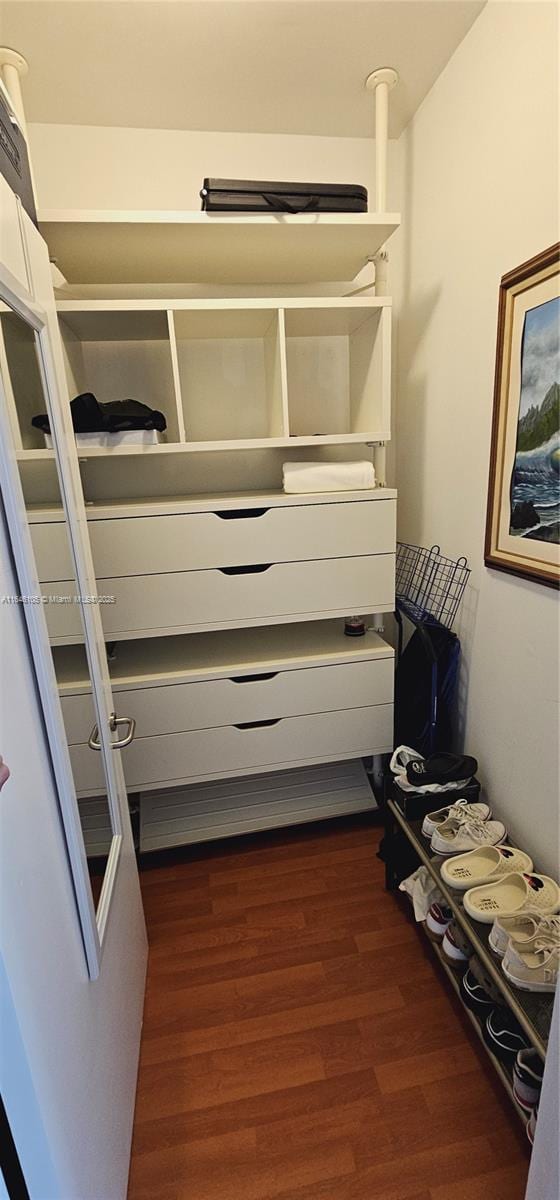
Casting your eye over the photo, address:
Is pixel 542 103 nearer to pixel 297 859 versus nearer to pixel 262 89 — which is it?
pixel 262 89

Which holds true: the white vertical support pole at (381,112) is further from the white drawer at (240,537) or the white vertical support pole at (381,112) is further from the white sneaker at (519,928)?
the white sneaker at (519,928)

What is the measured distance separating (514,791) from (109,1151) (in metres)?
1.15

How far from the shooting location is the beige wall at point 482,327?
1.21 meters

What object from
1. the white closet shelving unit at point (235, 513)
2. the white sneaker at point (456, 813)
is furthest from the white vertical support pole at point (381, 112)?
the white sneaker at point (456, 813)

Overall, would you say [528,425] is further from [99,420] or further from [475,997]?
[475,997]

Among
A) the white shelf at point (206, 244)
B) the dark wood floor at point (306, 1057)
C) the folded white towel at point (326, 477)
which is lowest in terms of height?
the dark wood floor at point (306, 1057)

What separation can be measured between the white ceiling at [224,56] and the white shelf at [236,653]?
1.62 m

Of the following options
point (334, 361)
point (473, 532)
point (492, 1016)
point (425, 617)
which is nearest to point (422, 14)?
point (334, 361)

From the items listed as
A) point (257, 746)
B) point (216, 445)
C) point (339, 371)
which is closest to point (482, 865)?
point (257, 746)

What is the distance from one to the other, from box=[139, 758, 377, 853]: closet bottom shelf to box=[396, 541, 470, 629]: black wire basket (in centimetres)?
70

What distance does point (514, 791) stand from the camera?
1442 millimetres

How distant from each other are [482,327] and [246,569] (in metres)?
0.94

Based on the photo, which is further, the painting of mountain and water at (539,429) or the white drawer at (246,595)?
the white drawer at (246,595)

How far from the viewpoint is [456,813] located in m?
1.46
